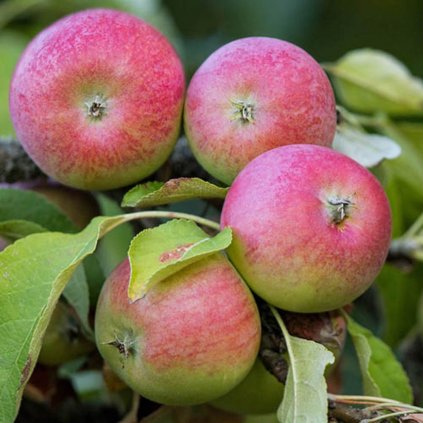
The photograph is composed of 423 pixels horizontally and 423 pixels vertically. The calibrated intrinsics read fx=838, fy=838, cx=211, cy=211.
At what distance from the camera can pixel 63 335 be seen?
765mm

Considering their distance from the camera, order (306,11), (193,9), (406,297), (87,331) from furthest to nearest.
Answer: (193,9), (306,11), (406,297), (87,331)

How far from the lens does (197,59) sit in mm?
1655

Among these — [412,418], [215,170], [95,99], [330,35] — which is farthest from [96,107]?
[330,35]

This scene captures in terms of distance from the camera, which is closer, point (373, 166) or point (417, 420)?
point (417, 420)

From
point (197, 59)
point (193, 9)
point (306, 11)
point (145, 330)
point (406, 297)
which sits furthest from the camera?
point (193, 9)

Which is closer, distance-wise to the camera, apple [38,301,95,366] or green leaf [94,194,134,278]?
apple [38,301,95,366]

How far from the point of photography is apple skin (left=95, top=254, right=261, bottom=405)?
2.01 feet

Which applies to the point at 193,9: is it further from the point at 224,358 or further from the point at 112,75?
the point at 224,358

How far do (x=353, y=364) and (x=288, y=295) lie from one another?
547mm

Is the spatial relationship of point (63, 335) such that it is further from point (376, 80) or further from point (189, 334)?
point (376, 80)

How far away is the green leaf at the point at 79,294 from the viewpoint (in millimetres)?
714

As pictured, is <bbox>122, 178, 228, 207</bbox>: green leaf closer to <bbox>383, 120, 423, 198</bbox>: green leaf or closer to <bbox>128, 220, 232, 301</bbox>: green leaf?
<bbox>128, 220, 232, 301</bbox>: green leaf

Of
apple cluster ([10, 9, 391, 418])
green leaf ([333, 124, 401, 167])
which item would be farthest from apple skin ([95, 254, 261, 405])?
green leaf ([333, 124, 401, 167])

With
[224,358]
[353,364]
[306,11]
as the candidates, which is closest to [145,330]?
[224,358]
